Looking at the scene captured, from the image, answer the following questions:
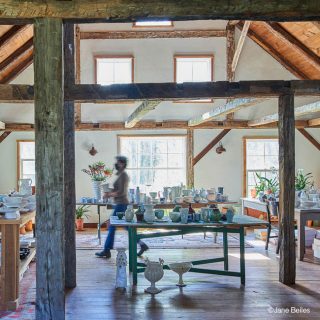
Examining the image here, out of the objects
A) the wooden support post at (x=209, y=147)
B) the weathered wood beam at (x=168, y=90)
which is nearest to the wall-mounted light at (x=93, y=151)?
the wooden support post at (x=209, y=147)

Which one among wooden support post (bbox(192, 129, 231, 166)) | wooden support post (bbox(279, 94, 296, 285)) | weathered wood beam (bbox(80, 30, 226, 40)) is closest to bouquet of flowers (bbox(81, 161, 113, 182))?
wooden support post (bbox(192, 129, 231, 166))

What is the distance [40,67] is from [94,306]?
286 cm

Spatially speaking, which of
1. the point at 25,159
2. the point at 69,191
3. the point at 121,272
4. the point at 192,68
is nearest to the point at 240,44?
the point at 192,68

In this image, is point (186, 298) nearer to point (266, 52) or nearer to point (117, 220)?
point (117, 220)

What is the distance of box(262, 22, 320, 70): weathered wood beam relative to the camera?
9.85 m

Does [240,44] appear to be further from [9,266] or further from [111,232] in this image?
[9,266]

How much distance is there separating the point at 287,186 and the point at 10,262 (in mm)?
3531

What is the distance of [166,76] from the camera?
37.2ft

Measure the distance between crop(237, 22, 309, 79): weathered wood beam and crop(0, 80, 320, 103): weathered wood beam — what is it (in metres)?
5.40

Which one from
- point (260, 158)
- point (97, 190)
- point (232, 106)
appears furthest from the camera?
point (260, 158)

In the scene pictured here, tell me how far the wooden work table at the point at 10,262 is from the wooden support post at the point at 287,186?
3304 mm

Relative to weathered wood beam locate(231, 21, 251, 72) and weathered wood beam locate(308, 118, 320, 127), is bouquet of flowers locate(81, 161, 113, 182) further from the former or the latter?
weathered wood beam locate(308, 118, 320, 127)

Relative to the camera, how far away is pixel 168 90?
591 cm

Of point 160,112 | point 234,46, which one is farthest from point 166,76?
point 234,46
